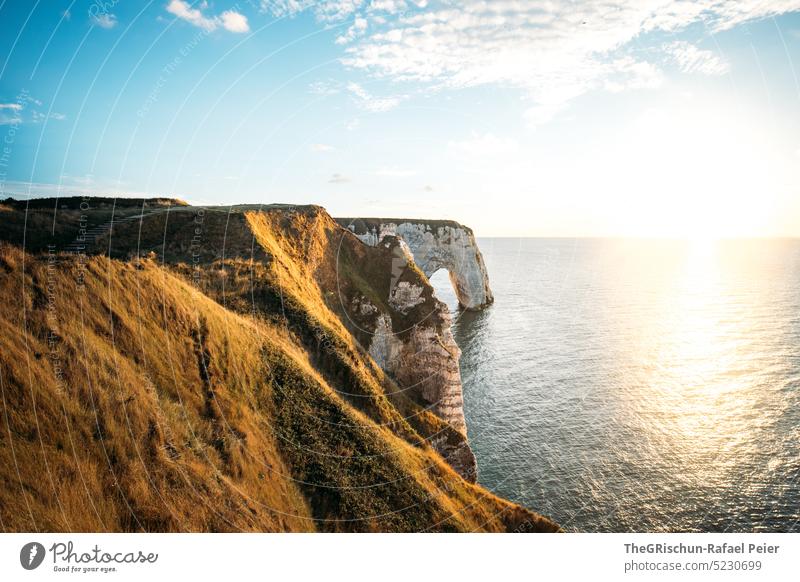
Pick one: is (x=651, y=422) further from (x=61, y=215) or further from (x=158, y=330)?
(x=61, y=215)

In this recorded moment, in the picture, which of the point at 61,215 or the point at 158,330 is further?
the point at 61,215

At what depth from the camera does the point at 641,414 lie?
41062mm

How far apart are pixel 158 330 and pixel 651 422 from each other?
148ft

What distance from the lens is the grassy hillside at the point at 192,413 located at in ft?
37.0

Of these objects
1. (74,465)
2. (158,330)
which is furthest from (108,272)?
(74,465)

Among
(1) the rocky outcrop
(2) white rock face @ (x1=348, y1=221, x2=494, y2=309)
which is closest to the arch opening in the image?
(1) the rocky outcrop

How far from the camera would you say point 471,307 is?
95.6 metres
